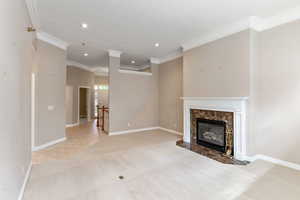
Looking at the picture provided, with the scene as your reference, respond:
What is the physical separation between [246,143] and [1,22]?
435 cm

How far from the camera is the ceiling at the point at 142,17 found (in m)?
2.66

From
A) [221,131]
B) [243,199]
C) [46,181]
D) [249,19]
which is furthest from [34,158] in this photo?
[249,19]

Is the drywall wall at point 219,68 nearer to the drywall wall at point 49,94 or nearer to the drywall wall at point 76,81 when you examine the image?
the drywall wall at point 49,94

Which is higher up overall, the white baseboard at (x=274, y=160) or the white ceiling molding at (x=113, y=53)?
the white ceiling molding at (x=113, y=53)

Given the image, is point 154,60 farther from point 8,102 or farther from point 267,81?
point 8,102

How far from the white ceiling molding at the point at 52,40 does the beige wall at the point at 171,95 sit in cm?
381

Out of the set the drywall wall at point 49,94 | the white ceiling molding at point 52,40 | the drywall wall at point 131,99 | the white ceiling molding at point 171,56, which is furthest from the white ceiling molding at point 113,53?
the white ceiling molding at point 171,56

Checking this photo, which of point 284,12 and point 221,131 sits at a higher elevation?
point 284,12

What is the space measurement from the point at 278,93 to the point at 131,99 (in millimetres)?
4504

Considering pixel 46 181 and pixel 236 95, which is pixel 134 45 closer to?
pixel 236 95

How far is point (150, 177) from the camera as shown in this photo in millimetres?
2498

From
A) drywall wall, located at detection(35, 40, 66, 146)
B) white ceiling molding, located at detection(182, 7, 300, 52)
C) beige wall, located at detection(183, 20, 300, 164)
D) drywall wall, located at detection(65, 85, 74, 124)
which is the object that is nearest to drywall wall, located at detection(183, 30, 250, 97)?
beige wall, located at detection(183, 20, 300, 164)

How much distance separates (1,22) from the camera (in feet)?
4.44

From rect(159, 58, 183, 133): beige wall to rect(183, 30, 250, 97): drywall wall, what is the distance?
91cm
